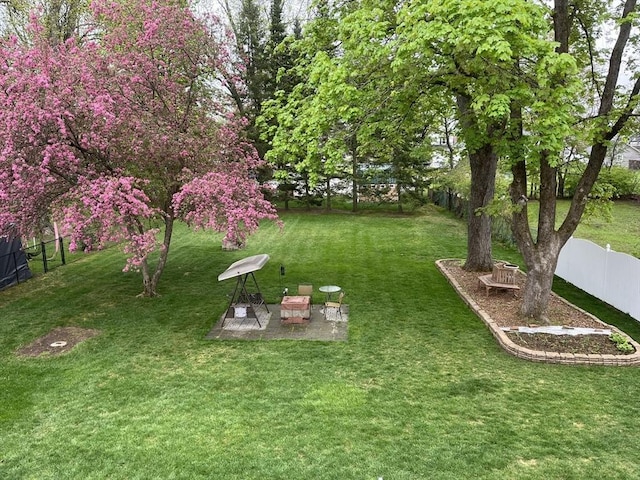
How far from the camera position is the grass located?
5137 millimetres

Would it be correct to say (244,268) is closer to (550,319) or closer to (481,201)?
(550,319)

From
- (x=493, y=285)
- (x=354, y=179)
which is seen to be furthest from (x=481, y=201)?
(x=354, y=179)

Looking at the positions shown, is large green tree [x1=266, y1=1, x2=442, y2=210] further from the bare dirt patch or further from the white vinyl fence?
the white vinyl fence

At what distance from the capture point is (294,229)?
2170 centimetres

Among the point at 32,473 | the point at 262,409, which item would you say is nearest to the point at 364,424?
the point at 262,409

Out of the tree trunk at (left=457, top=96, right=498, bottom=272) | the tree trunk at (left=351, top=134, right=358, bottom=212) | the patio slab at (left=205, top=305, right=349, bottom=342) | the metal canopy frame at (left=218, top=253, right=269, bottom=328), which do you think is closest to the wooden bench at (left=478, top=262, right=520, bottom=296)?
the tree trunk at (left=457, top=96, right=498, bottom=272)

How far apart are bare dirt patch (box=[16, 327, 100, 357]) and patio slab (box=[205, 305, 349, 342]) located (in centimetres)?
240

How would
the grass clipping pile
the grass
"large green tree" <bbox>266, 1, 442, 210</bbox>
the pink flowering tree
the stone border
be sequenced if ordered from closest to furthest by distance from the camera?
the grass
the stone border
the grass clipping pile
"large green tree" <bbox>266, 1, 442, 210</bbox>
the pink flowering tree

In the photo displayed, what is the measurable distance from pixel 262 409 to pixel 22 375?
4.02m

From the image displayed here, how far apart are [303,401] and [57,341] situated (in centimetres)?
521

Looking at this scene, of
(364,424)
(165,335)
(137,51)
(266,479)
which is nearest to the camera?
(266,479)

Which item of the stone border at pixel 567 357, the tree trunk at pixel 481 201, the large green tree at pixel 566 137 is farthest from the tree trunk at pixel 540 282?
the tree trunk at pixel 481 201

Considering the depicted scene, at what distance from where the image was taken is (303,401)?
6.47 metres

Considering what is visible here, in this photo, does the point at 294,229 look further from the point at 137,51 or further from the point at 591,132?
the point at 591,132
